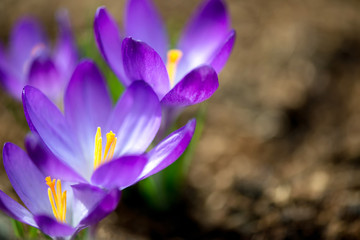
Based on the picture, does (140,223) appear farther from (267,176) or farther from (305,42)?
Result: (305,42)

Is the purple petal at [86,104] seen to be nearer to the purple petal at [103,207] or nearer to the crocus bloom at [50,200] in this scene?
the crocus bloom at [50,200]

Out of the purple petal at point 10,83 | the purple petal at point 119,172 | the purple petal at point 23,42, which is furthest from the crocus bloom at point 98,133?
the purple petal at point 23,42

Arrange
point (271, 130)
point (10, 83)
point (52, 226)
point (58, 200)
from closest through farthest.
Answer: point (52, 226) < point (58, 200) < point (10, 83) < point (271, 130)

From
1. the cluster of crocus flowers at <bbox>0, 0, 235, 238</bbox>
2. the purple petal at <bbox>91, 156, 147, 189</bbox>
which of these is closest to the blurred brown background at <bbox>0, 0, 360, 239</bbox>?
the cluster of crocus flowers at <bbox>0, 0, 235, 238</bbox>

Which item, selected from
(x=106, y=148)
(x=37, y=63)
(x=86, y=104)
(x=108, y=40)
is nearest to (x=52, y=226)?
(x=106, y=148)

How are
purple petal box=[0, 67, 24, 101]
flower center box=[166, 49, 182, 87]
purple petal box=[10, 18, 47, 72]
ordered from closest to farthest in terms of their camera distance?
flower center box=[166, 49, 182, 87]
purple petal box=[0, 67, 24, 101]
purple petal box=[10, 18, 47, 72]

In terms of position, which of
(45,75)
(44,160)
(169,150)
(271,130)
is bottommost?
(44,160)

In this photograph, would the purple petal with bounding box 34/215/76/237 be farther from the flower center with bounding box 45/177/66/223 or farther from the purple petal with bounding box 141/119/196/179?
the purple petal with bounding box 141/119/196/179

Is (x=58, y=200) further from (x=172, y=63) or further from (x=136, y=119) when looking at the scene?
(x=172, y=63)
